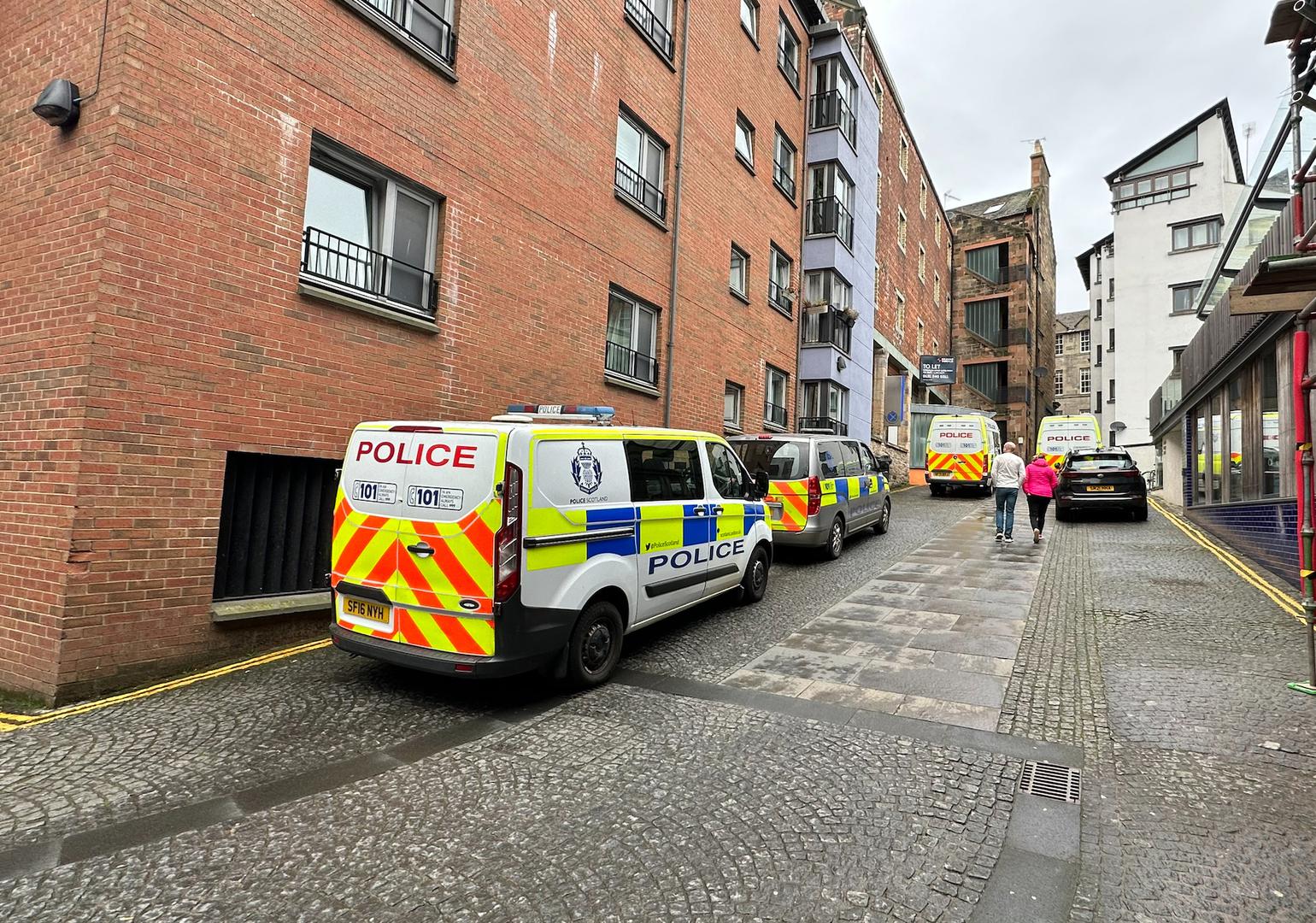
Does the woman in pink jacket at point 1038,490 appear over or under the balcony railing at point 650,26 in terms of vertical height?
under

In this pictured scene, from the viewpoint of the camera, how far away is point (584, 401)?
978 centimetres

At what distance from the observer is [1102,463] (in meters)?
14.8

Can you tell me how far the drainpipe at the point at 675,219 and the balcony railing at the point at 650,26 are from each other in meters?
0.34

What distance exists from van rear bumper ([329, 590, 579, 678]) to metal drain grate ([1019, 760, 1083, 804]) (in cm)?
283

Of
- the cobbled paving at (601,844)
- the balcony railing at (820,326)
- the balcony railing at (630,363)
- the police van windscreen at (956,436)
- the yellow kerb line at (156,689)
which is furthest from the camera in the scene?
the police van windscreen at (956,436)

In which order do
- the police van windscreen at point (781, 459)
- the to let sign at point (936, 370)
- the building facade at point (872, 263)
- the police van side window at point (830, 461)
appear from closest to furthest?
the police van windscreen at point (781, 459)
the police van side window at point (830, 461)
the building facade at point (872, 263)
the to let sign at point (936, 370)

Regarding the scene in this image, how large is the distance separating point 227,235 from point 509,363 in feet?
11.0

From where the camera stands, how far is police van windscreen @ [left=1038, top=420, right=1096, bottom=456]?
2327 centimetres

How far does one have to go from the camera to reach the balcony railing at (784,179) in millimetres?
16969

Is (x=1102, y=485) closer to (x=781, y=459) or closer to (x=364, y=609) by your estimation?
(x=781, y=459)

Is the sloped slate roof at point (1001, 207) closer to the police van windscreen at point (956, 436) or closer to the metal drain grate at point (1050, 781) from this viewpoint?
the police van windscreen at point (956, 436)

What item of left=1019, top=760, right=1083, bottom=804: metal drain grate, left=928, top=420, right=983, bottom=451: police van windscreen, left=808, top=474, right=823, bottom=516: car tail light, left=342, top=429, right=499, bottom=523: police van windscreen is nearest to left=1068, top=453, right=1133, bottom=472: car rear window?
left=928, top=420, right=983, bottom=451: police van windscreen

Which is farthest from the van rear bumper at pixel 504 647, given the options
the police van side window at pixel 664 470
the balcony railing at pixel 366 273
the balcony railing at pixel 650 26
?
the balcony railing at pixel 650 26

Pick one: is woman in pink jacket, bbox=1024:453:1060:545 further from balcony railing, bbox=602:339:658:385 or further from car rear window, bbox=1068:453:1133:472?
balcony railing, bbox=602:339:658:385
